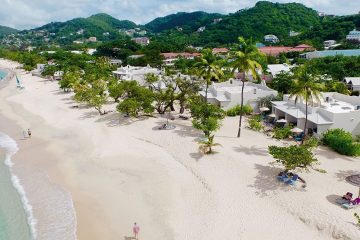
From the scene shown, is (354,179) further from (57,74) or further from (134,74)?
(57,74)

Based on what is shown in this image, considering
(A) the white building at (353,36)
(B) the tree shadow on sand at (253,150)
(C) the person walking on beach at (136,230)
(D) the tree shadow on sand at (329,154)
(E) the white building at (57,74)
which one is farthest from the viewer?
(A) the white building at (353,36)

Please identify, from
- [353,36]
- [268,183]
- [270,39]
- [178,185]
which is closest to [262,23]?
[270,39]

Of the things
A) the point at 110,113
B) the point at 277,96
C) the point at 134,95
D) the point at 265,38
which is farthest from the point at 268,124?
the point at 265,38

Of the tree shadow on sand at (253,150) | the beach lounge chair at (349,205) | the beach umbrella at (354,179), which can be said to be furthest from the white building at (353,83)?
the beach lounge chair at (349,205)

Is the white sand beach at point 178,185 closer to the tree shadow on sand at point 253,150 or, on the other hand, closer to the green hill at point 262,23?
the tree shadow on sand at point 253,150

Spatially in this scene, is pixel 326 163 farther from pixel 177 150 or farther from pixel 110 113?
pixel 110 113

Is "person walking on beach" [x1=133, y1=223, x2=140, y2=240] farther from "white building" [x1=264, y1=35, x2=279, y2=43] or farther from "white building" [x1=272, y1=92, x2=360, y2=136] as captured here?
"white building" [x1=264, y1=35, x2=279, y2=43]

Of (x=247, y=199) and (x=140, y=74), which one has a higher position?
(x=140, y=74)
